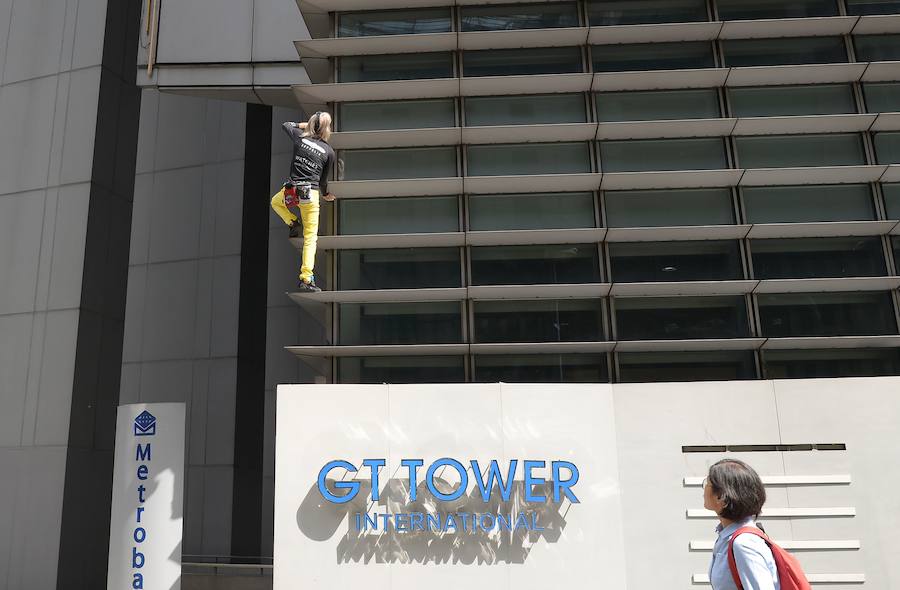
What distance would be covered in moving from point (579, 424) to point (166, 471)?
5323mm

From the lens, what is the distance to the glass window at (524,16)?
468 inches

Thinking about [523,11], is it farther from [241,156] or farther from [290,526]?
[241,156]

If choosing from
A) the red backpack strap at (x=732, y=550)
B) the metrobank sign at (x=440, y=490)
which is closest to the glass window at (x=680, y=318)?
the metrobank sign at (x=440, y=490)

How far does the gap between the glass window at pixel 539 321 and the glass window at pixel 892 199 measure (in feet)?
14.9

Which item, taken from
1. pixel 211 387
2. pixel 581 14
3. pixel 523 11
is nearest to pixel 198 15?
pixel 523 11

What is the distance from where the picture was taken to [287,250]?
19297 millimetres

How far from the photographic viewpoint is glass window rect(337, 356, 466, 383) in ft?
35.8

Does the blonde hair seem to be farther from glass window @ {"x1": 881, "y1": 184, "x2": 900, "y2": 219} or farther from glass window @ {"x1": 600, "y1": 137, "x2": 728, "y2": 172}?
glass window @ {"x1": 881, "y1": 184, "x2": 900, "y2": 219}

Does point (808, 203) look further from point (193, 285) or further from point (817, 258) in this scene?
point (193, 285)

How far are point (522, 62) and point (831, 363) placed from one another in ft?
20.9

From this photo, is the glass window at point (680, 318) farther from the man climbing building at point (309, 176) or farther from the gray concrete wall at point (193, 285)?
the gray concrete wall at point (193, 285)

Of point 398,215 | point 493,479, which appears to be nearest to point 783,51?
point 398,215

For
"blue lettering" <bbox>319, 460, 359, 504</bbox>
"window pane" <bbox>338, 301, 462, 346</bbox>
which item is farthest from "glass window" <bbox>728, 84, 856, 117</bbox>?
"blue lettering" <bbox>319, 460, 359, 504</bbox>

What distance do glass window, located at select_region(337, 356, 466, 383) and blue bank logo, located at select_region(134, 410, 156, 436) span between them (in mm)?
2530
